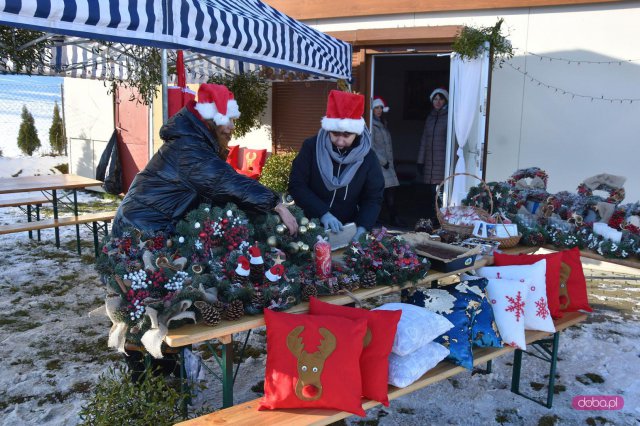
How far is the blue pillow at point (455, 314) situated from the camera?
10.0 ft

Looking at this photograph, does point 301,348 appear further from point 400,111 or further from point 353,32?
point 400,111

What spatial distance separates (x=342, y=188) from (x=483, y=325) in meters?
1.38

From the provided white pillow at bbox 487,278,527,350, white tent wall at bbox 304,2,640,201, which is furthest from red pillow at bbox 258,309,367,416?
white tent wall at bbox 304,2,640,201

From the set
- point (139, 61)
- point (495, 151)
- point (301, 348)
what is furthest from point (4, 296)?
point (495, 151)

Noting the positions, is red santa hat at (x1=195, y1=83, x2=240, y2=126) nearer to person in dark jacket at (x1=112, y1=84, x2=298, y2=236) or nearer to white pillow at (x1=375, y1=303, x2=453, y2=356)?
person in dark jacket at (x1=112, y1=84, x2=298, y2=236)

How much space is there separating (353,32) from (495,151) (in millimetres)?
2512

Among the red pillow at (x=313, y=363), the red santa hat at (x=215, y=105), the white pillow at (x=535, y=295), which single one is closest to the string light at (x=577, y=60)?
the white pillow at (x=535, y=295)

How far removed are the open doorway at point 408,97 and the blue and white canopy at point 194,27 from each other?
5671 millimetres

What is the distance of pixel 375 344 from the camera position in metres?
2.70

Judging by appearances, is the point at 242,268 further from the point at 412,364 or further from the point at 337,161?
the point at 337,161

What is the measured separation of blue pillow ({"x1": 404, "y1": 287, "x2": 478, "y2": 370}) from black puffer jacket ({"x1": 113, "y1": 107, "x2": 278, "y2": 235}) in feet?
3.44

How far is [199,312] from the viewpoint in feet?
8.57

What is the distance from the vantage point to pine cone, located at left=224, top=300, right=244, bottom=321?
2.59 meters

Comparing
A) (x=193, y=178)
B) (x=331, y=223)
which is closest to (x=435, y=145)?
(x=331, y=223)
